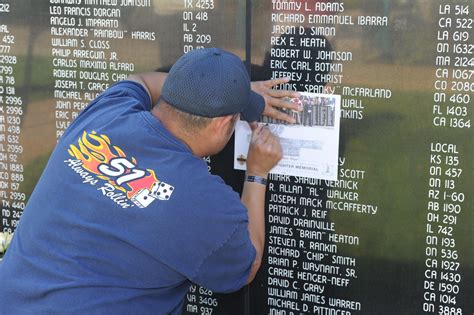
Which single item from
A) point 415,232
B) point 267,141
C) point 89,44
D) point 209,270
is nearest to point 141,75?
point 89,44

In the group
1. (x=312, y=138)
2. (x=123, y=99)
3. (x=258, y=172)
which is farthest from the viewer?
(x=312, y=138)

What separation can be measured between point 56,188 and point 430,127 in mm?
1479

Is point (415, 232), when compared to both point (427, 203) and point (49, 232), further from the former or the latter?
point (49, 232)

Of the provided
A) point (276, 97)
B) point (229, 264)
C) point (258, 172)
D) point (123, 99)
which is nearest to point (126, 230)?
point (229, 264)

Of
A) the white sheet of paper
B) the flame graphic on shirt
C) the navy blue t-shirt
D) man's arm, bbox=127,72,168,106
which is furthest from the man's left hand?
the flame graphic on shirt

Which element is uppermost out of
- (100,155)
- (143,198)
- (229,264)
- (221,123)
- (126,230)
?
(221,123)

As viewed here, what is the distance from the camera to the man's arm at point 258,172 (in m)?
2.97

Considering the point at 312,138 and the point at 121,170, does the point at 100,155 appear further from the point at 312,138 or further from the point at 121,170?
the point at 312,138

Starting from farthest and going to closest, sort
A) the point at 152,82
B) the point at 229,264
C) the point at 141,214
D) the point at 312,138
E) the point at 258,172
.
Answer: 1. the point at 152,82
2. the point at 312,138
3. the point at 258,172
4. the point at 229,264
5. the point at 141,214

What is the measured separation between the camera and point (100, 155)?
267 cm

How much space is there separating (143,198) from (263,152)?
80cm

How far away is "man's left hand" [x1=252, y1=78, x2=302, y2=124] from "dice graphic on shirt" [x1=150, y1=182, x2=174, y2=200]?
0.86m

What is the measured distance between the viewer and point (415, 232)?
123 inches

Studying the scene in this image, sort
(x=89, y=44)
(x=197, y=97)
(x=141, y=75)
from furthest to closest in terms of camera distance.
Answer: (x=89, y=44)
(x=141, y=75)
(x=197, y=97)
